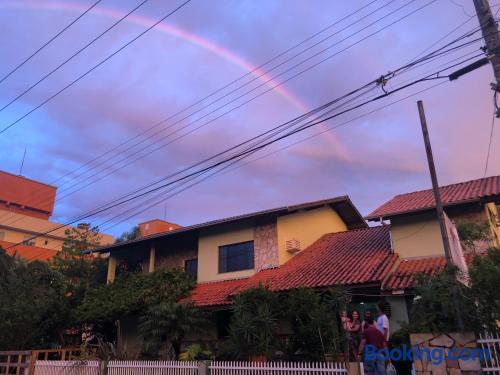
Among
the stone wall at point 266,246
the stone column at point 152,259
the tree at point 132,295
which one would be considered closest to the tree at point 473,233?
the stone wall at point 266,246

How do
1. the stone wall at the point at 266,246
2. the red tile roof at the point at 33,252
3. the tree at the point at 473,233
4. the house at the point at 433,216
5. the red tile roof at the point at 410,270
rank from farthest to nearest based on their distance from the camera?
the red tile roof at the point at 33,252
the stone wall at the point at 266,246
the house at the point at 433,216
the tree at the point at 473,233
the red tile roof at the point at 410,270

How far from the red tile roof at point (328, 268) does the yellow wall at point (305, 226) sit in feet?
1.22

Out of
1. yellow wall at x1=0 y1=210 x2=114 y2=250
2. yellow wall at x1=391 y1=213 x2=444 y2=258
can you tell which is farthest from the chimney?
yellow wall at x1=391 y1=213 x2=444 y2=258

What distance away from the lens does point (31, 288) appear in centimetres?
1775

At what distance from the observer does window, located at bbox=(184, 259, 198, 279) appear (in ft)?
64.1

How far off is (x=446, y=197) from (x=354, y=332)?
692cm

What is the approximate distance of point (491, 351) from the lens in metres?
6.85

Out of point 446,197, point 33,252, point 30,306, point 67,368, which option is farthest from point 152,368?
point 33,252

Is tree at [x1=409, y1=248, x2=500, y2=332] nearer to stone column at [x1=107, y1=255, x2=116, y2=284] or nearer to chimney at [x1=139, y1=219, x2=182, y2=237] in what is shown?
stone column at [x1=107, y1=255, x2=116, y2=284]

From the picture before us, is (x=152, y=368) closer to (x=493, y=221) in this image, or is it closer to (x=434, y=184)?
(x=434, y=184)

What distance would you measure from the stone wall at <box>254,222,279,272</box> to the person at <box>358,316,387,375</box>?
846cm

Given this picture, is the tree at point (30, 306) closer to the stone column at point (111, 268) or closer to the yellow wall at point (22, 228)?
the stone column at point (111, 268)

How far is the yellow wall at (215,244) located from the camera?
713 inches

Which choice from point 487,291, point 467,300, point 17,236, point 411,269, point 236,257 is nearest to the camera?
point 487,291
